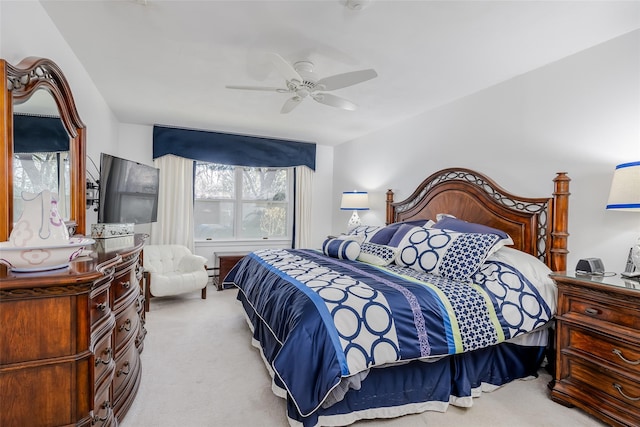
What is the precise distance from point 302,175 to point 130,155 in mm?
2755

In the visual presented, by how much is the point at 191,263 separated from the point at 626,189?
4.42 metres

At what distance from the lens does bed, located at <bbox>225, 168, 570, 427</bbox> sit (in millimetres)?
1673

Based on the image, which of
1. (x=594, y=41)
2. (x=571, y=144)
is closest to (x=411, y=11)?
(x=594, y=41)

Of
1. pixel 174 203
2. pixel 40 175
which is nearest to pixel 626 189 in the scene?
pixel 40 175

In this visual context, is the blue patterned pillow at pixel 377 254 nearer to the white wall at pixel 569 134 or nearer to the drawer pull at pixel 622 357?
the white wall at pixel 569 134

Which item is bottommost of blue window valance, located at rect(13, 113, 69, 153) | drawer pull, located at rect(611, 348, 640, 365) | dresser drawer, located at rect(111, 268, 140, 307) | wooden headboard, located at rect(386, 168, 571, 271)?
drawer pull, located at rect(611, 348, 640, 365)

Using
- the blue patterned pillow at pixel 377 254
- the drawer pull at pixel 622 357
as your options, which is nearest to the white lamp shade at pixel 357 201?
the blue patterned pillow at pixel 377 254

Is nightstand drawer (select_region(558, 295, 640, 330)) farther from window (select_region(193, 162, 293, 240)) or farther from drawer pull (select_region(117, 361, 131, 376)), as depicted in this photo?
window (select_region(193, 162, 293, 240))

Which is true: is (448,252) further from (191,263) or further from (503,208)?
(191,263)

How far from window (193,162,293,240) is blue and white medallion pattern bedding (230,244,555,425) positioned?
124 inches

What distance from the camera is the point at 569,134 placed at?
2566mm

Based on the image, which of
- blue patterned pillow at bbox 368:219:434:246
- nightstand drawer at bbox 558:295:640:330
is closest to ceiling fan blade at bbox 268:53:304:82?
blue patterned pillow at bbox 368:219:434:246

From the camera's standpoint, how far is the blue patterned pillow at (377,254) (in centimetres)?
289

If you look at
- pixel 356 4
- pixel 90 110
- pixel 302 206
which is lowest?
pixel 302 206
